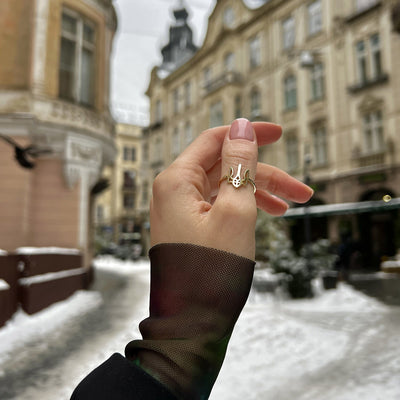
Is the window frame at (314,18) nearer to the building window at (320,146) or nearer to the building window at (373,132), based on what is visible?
the building window at (320,146)

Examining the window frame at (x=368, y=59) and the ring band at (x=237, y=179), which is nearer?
the ring band at (x=237, y=179)

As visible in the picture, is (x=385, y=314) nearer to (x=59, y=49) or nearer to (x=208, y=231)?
(x=208, y=231)

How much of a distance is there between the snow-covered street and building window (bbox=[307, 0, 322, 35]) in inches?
630

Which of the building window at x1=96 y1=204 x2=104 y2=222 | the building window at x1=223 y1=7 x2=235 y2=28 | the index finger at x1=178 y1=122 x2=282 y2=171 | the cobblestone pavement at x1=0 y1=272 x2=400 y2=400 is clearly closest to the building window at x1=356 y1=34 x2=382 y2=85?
the building window at x1=223 y1=7 x2=235 y2=28

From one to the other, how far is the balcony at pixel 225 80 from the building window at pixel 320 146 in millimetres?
6041

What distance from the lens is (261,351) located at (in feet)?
16.3

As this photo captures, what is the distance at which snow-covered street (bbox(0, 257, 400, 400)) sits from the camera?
12.0 feet

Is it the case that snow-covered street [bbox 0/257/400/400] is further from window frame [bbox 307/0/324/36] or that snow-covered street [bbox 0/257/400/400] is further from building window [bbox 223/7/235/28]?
building window [bbox 223/7/235/28]

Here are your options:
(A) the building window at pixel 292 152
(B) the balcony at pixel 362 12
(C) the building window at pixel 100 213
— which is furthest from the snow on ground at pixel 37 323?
(C) the building window at pixel 100 213

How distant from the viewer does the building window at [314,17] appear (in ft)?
63.8

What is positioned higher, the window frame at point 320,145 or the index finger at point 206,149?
the window frame at point 320,145

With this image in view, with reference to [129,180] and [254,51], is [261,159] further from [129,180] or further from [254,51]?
[129,180]

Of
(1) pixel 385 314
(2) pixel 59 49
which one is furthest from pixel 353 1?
(1) pixel 385 314

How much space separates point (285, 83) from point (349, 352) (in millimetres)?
18310
